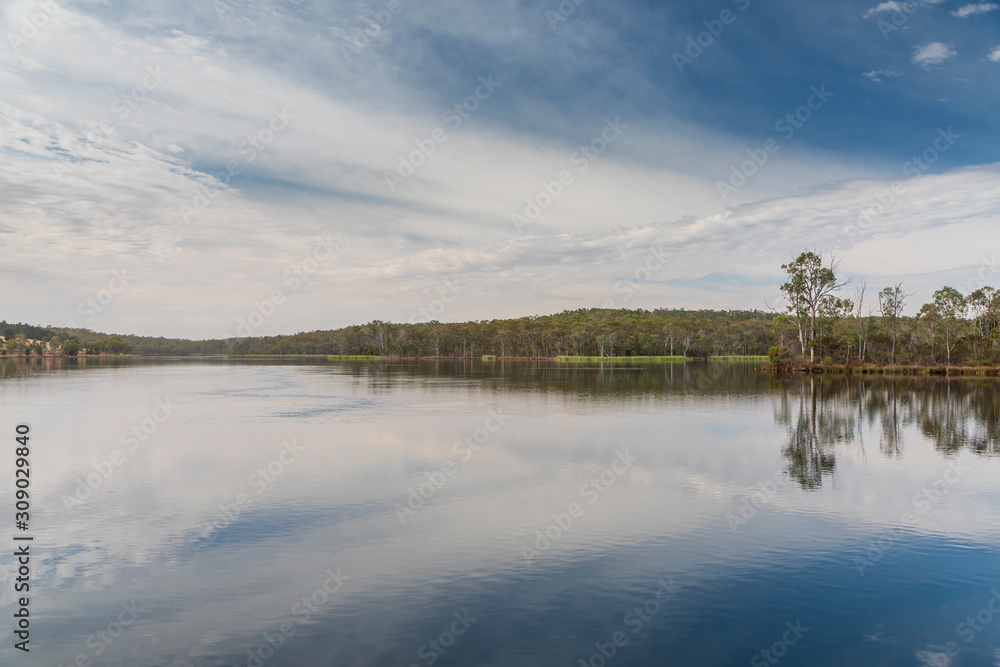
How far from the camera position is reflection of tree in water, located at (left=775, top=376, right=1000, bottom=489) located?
64.6ft

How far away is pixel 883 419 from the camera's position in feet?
91.1

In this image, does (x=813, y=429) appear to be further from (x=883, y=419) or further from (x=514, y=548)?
(x=514, y=548)

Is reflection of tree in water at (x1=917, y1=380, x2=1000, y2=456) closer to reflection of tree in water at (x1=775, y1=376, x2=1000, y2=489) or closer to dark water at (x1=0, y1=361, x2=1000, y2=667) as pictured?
reflection of tree in water at (x1=775, y1=376, x2=1000, y2=489)

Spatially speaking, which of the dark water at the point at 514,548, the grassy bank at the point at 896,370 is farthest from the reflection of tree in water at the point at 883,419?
the grassy bank at the point at 896,370

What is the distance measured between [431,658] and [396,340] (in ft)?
567

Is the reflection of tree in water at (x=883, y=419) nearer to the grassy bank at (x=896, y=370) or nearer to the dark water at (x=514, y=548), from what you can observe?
the dark water at (x=514, y=548)

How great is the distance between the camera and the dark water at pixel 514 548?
297 inches

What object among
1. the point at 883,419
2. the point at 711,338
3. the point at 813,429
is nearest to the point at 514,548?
the point at 813,429

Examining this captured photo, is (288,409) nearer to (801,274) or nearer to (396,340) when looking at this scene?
(801,274)

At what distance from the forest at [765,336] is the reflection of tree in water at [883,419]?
26311mm

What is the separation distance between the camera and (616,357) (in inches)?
5418

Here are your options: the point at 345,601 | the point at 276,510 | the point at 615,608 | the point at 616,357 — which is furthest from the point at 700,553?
the point at 616,357

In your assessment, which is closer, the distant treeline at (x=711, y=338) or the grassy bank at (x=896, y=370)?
the grassy bank at (x=896, y=370)

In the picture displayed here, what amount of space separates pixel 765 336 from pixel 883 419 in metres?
127
